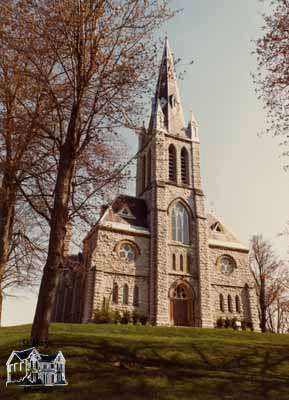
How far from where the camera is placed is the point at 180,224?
3341cm

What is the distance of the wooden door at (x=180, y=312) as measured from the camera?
29.8 m

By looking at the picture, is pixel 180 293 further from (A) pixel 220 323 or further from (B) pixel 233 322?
(B) pixel 233 322

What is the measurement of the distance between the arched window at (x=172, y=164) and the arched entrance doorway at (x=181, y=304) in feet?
35.6

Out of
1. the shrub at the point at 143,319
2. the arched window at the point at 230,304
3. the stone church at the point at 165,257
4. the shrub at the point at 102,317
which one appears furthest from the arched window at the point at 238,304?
the shrub at the point at 102,317

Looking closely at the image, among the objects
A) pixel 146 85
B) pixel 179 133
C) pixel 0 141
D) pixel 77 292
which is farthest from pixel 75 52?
pixel 179 133

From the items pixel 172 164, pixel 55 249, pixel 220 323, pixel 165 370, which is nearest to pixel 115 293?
pixel 220 323

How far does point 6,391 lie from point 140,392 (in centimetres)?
275

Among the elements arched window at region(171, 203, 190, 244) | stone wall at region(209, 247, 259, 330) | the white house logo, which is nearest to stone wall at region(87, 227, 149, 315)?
arched window at region(171, 203, 190, 244)

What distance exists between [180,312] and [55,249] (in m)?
22.2

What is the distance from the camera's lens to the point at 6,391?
23.6 ft

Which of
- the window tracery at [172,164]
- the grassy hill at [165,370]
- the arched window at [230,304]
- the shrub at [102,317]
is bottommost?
the grassy hill at [165,370]

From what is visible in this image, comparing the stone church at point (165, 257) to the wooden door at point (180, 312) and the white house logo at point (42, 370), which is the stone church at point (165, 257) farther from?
the white house logo at point (42, 370)

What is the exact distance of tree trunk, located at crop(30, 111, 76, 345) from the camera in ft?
31.4

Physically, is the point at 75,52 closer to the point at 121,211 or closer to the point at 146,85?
the point at 146,85
